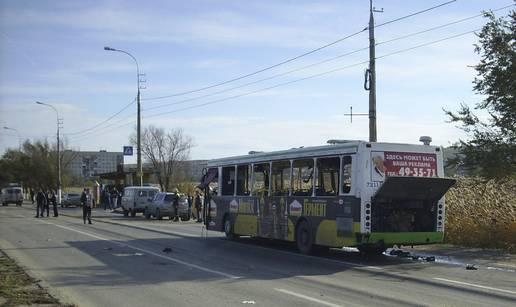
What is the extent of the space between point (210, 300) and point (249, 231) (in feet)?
32.5

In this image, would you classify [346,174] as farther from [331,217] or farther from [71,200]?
[71,200]

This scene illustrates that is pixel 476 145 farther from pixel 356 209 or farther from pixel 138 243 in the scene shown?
pixel 138 243

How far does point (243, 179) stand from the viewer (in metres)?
20.3

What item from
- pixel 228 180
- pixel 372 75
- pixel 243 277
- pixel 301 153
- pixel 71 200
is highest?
pixel 372 75

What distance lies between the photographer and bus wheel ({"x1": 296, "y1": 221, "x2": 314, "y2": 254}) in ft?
53.6

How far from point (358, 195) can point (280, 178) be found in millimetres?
3897

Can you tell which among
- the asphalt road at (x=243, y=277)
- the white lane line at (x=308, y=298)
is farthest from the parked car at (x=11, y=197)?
the white lane line at (x=308, y=298)

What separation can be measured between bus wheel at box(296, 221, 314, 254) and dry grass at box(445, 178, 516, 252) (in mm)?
5670

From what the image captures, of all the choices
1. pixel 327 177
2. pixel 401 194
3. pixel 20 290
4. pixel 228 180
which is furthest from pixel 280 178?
pixel 20 290

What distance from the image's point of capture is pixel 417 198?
15.5 m

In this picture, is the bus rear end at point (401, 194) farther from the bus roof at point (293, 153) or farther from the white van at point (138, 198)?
the white van at point (138, 198)

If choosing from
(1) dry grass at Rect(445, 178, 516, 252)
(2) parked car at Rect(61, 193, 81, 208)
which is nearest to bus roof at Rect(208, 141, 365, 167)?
(1) dry grass at Rect(445, 178, 516, 252)

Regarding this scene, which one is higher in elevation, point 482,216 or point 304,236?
point 482,216

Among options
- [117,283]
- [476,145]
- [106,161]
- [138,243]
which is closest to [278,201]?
[138,243]
